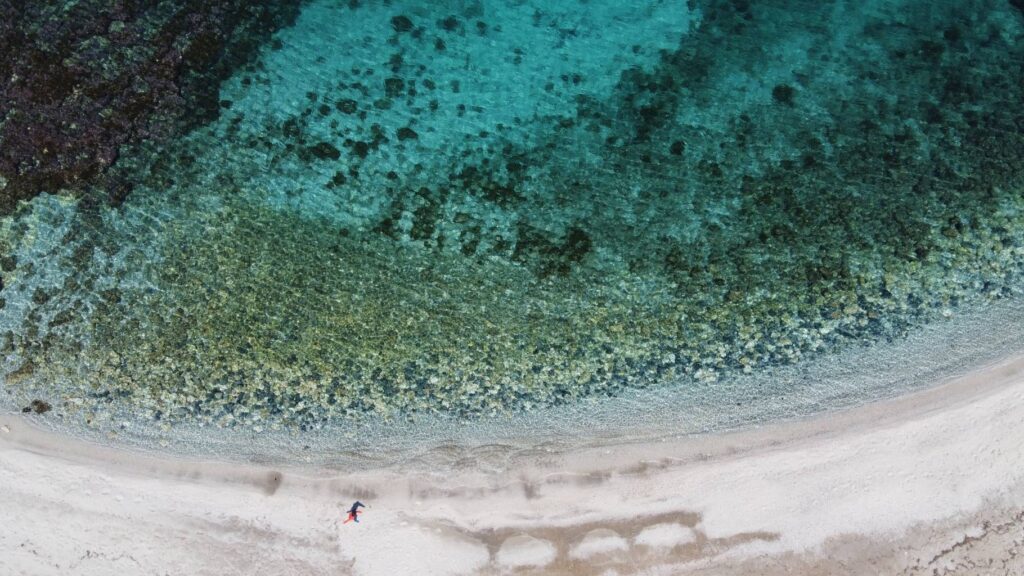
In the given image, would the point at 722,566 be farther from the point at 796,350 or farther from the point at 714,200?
the point at 714,200

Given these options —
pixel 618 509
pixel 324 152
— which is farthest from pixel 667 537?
pixel 324 152

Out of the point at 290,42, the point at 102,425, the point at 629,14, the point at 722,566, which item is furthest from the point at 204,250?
the point at 722,566

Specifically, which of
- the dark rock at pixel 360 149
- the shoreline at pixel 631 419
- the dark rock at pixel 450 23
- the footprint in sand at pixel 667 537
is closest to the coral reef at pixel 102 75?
the dark rock at pixel 360 149

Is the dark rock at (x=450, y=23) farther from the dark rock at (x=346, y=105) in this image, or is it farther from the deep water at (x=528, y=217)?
the dark rock at (x=346, y=105)

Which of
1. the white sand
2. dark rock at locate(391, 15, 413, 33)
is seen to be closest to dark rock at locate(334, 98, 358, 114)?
dark rock at locate(391, 15, 413, 33)

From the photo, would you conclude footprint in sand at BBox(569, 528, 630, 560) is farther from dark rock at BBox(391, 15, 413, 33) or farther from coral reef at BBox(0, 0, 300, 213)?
coral reef at BBox(0, 0, 300, 213)

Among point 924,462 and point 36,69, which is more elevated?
point 36,69
